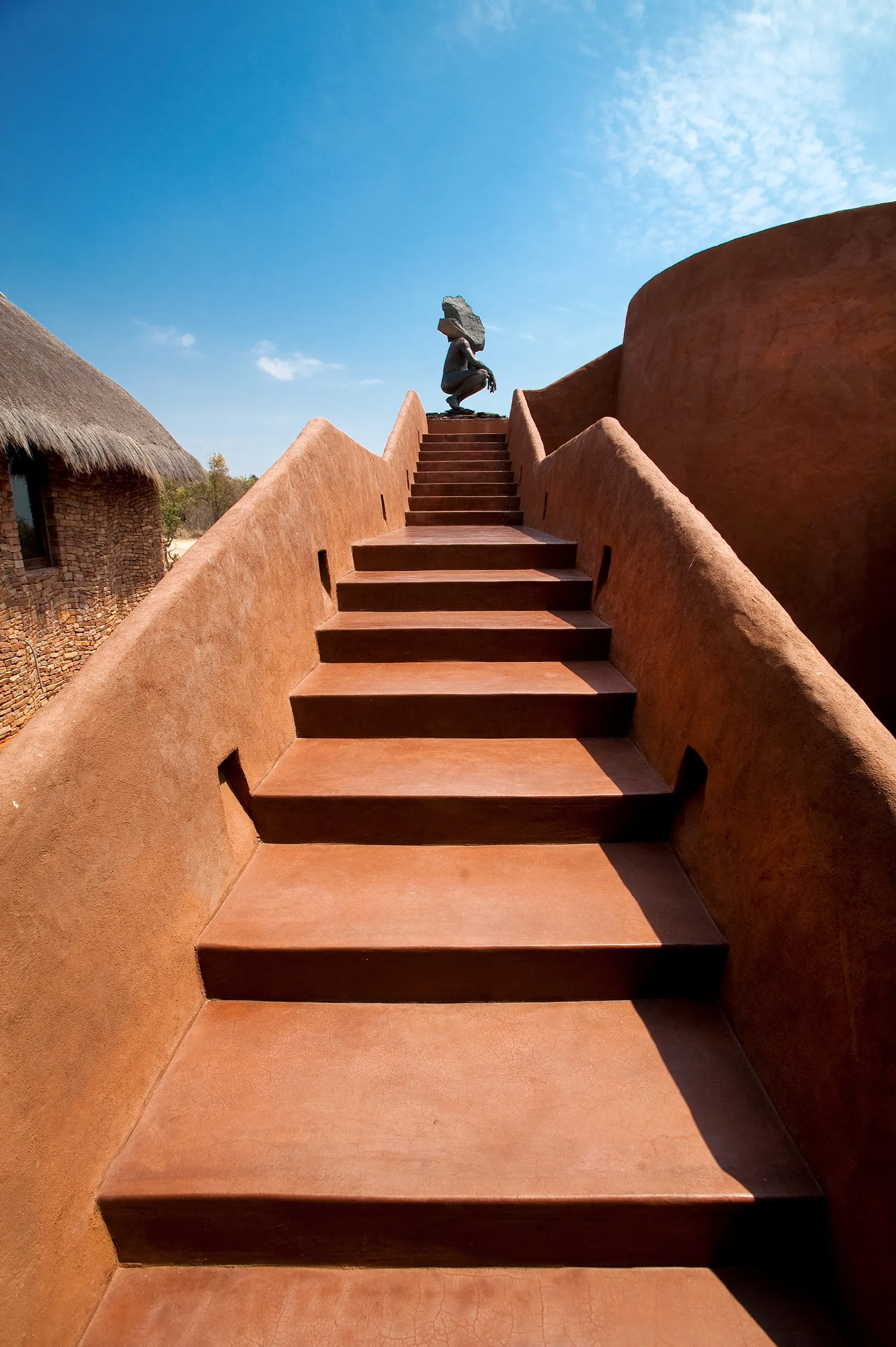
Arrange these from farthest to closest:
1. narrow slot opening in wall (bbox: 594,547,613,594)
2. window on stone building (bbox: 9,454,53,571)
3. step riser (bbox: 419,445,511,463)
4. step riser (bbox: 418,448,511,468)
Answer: window on stone building (bbox: 9,454,53,571) → step riser (bbox: 419,445,511,463) → step riser (bbox: 418,448,511,468) → narrow slot opening in wall (bbox: 594,547,613,594)

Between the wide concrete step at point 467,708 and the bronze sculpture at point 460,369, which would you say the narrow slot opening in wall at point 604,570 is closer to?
the wide concrete step at point 467,708

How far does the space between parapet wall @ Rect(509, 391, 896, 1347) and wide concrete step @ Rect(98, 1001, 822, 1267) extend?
13 cm

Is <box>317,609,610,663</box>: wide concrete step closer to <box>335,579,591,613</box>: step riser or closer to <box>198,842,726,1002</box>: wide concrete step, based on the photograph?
<box>335,579,591,613</box>: step riser

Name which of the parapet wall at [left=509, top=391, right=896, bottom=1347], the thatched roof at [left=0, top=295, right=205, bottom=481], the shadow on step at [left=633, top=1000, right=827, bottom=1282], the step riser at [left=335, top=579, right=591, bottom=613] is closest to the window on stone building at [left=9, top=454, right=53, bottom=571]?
the thatched roof at [left=0, top=295, right=205, bottom=481]

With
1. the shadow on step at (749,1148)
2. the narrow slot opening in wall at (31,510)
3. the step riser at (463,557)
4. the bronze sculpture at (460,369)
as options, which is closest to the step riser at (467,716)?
the shadow on step at (749,1148)

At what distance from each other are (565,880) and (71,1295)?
142 cm

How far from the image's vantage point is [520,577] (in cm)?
326

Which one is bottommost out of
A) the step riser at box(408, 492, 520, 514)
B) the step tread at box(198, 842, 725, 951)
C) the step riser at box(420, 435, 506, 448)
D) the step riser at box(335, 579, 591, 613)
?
the step tread at box(198, 842, 725, 951)

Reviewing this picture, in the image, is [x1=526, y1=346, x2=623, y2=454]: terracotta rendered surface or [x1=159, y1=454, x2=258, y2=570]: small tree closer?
[x1=526, y1=346, x2=623, y2=454]: terracotta rendered surface

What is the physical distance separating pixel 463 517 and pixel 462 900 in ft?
14.9

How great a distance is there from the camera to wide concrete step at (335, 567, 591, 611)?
10.2 feet

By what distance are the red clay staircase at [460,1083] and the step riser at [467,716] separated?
12mm

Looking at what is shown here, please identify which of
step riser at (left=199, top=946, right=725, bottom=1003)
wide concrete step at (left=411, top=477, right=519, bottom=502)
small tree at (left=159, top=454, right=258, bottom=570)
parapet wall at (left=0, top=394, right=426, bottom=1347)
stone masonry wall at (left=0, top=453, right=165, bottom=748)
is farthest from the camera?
small tree at (left=159, top=454, right=258, bottom=570)

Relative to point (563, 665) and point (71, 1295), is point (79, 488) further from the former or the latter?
point (71, 1295)
